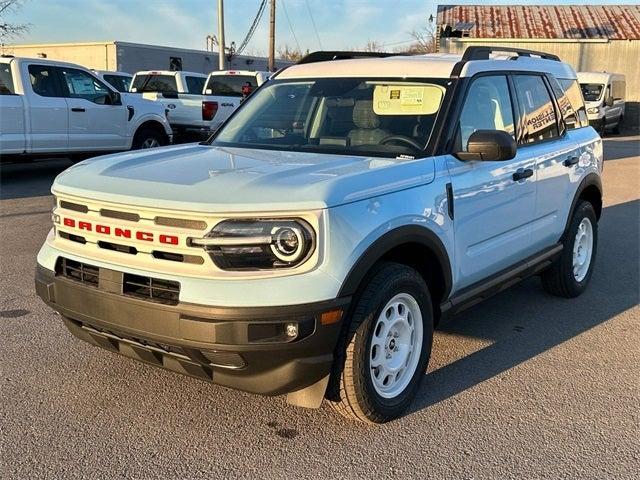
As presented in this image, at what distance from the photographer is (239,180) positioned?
10.00 ft

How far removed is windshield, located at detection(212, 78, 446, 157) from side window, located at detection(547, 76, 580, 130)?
70.0 inches

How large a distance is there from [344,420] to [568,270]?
2.86 meters

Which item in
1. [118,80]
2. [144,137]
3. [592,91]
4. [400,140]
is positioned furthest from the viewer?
[592,91]

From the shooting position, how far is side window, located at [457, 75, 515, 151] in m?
3.98

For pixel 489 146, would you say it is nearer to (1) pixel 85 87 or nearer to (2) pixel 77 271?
(2) pixel 77 271

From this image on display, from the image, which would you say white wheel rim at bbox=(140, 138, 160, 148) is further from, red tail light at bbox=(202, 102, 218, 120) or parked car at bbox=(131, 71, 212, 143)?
red tail light at bbox=(202, 102, 218, 120)

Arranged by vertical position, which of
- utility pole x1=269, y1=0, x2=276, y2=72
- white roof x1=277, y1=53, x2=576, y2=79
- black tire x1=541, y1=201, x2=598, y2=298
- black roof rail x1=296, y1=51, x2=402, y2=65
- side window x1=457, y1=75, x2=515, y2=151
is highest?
utility pole x1=269, y1=0, x2=276, y2=72

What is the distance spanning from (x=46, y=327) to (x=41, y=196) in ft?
19.8

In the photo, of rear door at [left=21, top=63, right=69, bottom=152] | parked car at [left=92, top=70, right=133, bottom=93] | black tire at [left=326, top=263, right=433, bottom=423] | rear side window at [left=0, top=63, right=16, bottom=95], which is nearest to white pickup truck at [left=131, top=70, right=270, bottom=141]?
parked car at [left=92, top=70, right=133, bottom=93]

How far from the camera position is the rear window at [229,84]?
15.9 metres

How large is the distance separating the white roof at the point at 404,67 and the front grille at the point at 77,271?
215 cm

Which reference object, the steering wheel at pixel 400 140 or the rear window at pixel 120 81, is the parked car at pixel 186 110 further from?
the steering wheel at pixel 400 140

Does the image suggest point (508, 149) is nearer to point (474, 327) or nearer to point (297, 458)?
point (474, 327)

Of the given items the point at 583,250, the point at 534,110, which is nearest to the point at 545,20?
the point at 583,250
